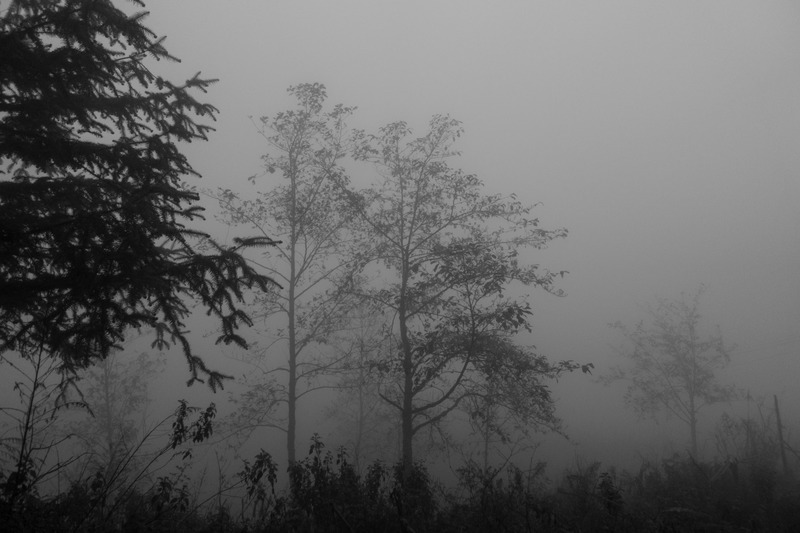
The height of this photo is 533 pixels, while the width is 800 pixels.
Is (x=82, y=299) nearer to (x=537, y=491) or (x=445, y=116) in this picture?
(x=445, y=116)

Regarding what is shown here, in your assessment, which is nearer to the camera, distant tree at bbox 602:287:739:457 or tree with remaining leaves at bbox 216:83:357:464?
tree with remaining leaves at bbox 216:83:357:464

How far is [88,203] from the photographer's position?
5.89 m

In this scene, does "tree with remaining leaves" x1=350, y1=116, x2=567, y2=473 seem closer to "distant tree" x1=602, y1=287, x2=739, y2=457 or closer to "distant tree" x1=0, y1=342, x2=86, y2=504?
"distant tree" x1=0, y1=342, x2=86, y2=504

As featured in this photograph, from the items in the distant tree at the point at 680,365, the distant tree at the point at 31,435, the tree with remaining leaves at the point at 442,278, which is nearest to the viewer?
the distant tree at the point at 31,435

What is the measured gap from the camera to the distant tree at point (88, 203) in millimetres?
4582

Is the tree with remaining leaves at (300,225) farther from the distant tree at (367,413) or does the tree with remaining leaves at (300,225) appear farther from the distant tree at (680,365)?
the distant tree at (680,365)

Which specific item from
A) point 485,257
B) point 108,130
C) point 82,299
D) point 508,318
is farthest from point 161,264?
point 485,257

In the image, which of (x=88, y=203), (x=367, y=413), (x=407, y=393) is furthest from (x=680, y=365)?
(x=88, y=203)

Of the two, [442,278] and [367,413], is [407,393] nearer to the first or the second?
[442,278]

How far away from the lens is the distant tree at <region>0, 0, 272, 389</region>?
4.58m

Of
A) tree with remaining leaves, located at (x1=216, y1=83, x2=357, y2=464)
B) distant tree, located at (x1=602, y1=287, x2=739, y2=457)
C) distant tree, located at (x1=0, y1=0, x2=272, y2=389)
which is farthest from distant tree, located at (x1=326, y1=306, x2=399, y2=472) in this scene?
distant tree, located at (x1=0, y1=0, x2=272, y2=389)

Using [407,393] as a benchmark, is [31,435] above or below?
below

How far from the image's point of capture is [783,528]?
8820mm

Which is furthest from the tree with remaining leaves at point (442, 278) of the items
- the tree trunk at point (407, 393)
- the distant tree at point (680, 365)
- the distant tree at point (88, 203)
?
the distant tree at point (680, 365)
